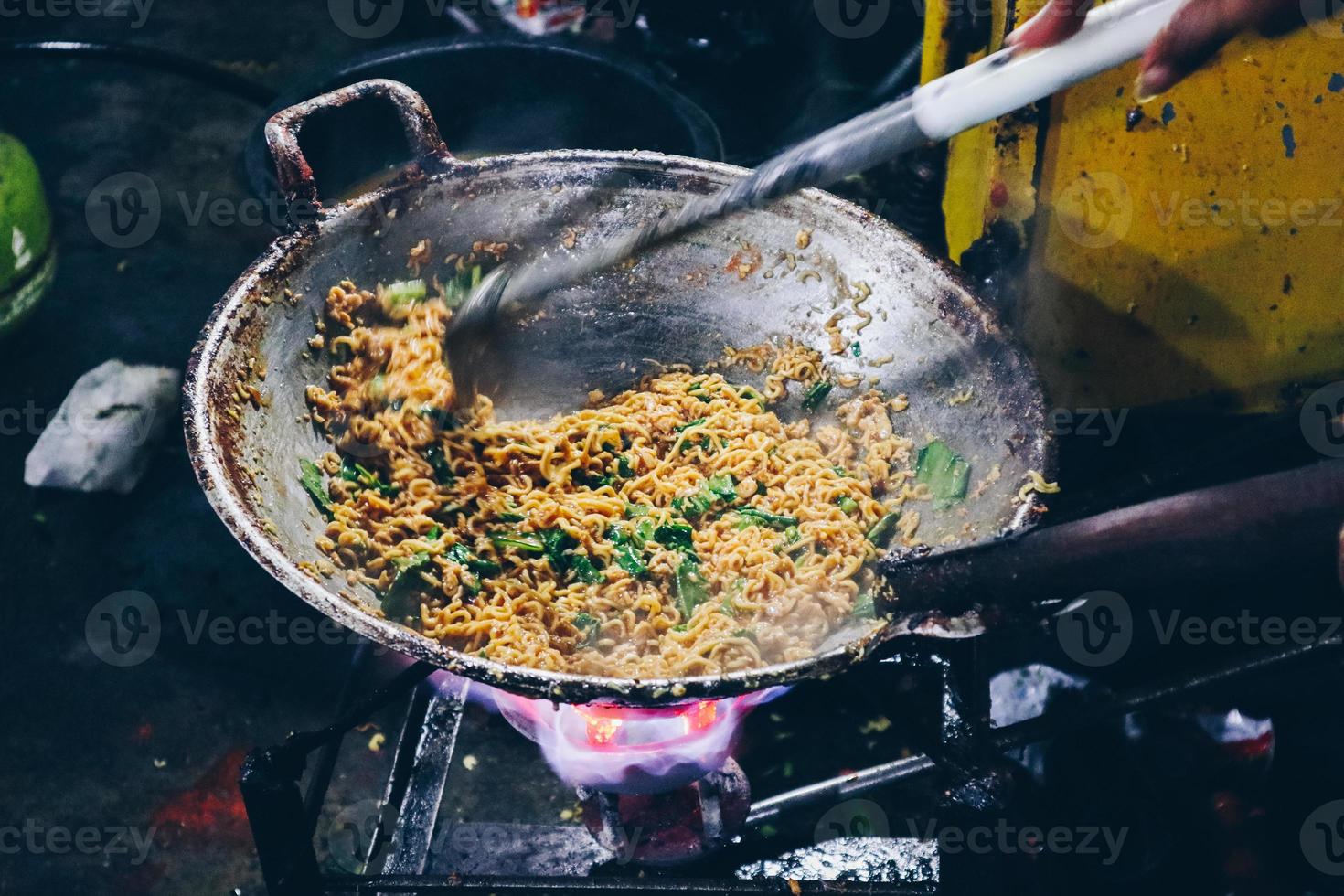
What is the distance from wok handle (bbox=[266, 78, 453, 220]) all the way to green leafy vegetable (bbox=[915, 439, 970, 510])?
1.92 meters

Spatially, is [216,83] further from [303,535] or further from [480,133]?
[303,535]

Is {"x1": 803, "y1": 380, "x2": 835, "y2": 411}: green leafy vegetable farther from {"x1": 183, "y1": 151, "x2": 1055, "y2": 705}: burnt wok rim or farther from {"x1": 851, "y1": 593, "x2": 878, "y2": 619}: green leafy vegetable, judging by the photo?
{"x1": 851, "y1": 593, "x2": 878, "y2": 619}: green leafy vegetable

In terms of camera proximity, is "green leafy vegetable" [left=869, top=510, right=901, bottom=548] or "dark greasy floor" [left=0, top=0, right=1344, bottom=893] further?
"dark greasy floor" [left=0, top=0, right=1344, bottom=893]

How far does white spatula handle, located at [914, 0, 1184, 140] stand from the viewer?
2.30m

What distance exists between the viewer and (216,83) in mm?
5184

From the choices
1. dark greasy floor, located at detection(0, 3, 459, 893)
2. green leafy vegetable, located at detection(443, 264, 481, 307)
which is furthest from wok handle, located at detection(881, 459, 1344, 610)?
dark greasy floor, located at detection(0, 3, 459, 893)

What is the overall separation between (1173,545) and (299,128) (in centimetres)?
264

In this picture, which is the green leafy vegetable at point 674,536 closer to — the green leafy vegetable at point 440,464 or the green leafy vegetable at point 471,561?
the green leafy vegetable at point 471,561

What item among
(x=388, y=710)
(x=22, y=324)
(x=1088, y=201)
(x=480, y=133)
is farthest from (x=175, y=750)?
(x=1088, y=201)

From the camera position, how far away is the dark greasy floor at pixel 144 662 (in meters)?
3.86

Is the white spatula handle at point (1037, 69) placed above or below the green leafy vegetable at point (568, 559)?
above

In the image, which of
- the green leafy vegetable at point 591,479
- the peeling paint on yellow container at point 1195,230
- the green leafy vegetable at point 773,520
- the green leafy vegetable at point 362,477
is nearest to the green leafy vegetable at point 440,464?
the green leafy vegetable at point 362,477

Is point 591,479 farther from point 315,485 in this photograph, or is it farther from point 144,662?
point 144,662

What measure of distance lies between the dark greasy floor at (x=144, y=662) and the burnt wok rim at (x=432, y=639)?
6.08 ft
